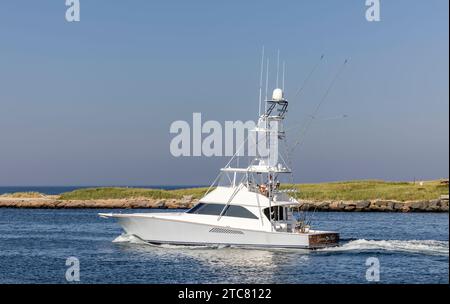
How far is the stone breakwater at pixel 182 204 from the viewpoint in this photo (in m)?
88.8

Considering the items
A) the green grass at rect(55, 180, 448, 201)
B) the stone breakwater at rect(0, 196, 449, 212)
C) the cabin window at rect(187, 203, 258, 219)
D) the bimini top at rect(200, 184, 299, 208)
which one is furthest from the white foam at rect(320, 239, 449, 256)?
the green grass at rect(55, 180, 448, 201)

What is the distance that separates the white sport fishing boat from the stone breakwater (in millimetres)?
39346

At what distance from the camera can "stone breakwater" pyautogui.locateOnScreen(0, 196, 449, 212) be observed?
291 feet

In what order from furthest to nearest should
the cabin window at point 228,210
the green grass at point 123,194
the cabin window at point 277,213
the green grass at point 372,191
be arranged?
the green grass at point 123,194
the green grass at point 372,191
the cabin window at point 228,210
the cabin window at point 277,213

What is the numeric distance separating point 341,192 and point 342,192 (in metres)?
0.15

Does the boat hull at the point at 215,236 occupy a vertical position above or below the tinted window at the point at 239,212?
below

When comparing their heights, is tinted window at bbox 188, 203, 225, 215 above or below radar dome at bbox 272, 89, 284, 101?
below

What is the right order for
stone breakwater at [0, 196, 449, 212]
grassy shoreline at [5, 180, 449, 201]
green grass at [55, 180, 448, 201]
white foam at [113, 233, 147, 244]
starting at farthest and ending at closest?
1. green grass at [55, 180, 448, 201]
2. grassy shoreline at [5, 180, 449, 201]
3. stone breakwater at [0, 196, 449, 212]
4. white foam at [113, 233, 147, 244]

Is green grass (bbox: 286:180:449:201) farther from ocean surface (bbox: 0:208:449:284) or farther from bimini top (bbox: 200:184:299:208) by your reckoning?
bimini top (bbox: 200:184:299:208)

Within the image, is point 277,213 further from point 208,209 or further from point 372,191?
point 372,191

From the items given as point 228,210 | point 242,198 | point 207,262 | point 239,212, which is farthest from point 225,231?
point 207,262

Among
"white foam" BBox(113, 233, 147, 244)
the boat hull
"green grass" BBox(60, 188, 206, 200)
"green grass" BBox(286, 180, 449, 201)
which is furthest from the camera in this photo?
"green grass" BBox(60, 188, 206, 200)

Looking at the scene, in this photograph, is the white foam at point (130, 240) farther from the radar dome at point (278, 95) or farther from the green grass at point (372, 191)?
the green grass at point (372, 191)

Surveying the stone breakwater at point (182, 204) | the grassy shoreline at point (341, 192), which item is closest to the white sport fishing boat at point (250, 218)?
the stone breakwater at point (182, 204)
